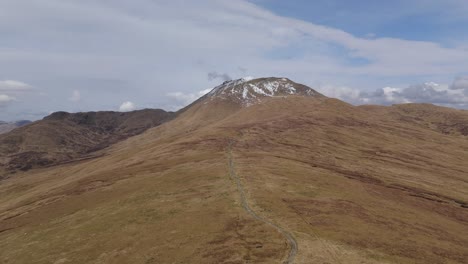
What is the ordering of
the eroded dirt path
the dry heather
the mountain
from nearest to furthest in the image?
1. the eroded dirt path
2. the mountain
3. the dry heather

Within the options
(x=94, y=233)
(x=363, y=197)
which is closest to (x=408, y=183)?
(x=363, y=197)

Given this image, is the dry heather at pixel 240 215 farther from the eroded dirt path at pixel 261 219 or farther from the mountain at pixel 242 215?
the eroded dirt path at pixel 261 219

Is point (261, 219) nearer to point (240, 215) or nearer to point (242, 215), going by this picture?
point (242, 215)

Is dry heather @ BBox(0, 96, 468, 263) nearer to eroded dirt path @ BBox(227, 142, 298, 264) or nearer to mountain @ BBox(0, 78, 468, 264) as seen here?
mountain @ BBox(0, 78, 468, 264)

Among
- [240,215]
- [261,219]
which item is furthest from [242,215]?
[261,219]

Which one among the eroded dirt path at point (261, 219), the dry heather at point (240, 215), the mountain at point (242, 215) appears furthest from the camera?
the dry heather at point (240, 215)

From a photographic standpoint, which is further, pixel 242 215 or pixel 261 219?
pixel 242 215

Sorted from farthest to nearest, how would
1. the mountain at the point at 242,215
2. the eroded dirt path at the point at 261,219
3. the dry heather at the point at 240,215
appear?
the dry heather at the point at 240,215
the mountain at the point at 242,215
the eroded dirt path at the point at 261,219

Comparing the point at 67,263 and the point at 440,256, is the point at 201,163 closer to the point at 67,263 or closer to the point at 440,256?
the point at 67,263

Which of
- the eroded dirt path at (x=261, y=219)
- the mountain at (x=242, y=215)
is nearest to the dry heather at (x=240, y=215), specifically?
the mountain at (x=242, y=215)

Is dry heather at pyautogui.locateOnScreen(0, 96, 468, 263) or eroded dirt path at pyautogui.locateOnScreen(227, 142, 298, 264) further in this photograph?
dry heather at pyautogui.locateOnScreen(0, 96, 468, 263)

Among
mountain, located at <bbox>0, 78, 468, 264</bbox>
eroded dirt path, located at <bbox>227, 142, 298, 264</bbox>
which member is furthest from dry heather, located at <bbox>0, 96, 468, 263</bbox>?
eroded dirt path, located at <bbox>227, 142, 298, 264</bbox>

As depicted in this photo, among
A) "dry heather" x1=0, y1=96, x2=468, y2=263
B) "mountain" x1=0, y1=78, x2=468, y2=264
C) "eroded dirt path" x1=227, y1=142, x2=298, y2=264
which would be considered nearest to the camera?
"eroded dirt path" x1=227, y1=142, x2=298, y2=264
